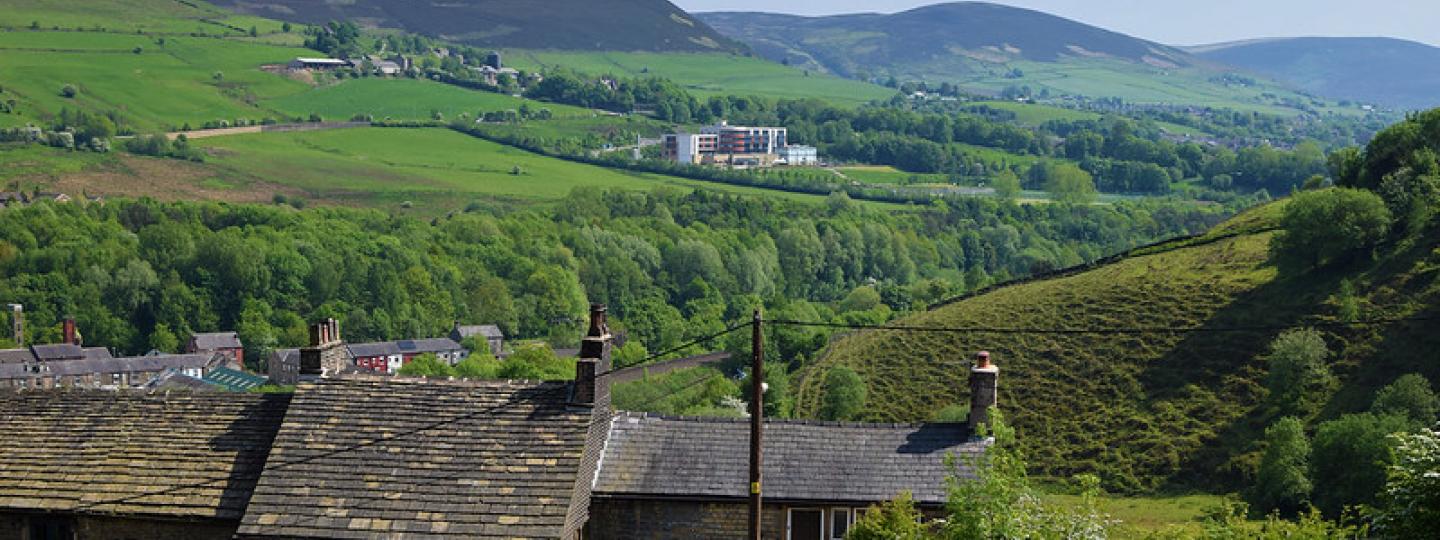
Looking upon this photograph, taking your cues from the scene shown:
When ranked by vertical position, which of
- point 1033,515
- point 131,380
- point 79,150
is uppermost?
point 1033,515

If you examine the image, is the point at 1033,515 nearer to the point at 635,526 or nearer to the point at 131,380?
the point at 635,526

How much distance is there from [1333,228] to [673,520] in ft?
214

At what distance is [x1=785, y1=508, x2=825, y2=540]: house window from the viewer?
24391 mm

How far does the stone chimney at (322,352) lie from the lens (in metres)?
25.9

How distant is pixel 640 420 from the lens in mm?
26031

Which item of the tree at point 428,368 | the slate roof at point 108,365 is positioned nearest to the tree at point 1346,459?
the tree at point 428,368

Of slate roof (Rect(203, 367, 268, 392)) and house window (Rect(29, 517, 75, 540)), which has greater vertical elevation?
house window (Rect(29, 517, 75, 540))

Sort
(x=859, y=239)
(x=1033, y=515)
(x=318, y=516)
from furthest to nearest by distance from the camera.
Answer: (x=859, y=239) → (x=318, y=516) → (x=1033, y=515)

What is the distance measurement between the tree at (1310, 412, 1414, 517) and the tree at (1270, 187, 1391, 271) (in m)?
22.6

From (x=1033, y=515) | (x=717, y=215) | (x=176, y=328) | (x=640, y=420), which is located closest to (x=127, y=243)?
(x=176, y=328)

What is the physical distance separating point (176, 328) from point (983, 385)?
12289 centimetres

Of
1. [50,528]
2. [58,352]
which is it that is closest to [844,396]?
[50,528]

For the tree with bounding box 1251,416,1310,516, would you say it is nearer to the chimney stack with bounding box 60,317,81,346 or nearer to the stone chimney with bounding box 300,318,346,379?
the stone chimney with bounding box 300,318,346,379

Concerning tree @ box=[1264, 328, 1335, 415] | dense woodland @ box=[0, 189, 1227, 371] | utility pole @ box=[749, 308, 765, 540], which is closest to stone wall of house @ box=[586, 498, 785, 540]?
utility pole @ box=[749, 308, 765, 540]
